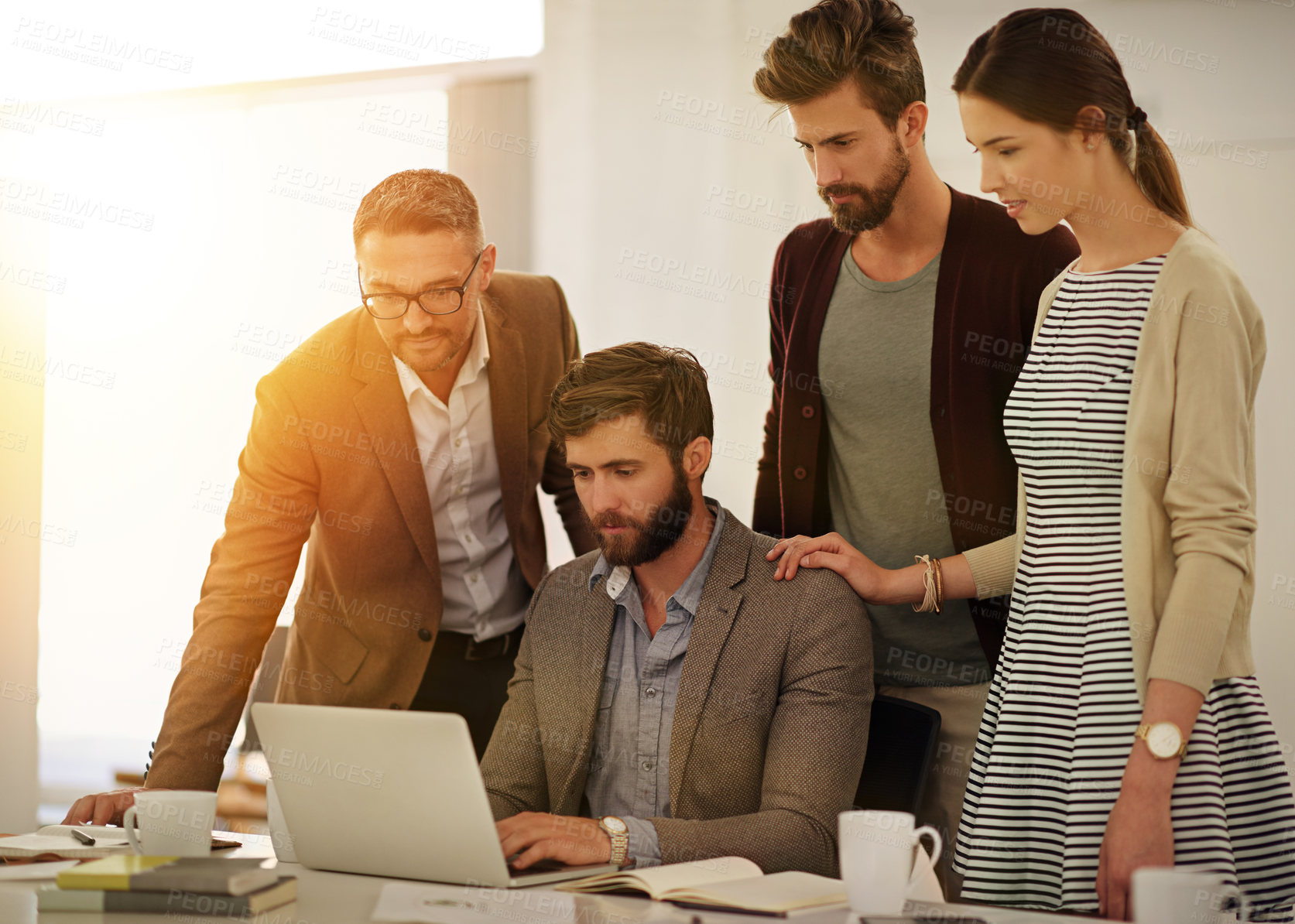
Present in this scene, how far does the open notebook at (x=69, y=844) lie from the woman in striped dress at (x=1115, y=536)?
1.14m

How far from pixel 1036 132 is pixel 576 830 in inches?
44.5

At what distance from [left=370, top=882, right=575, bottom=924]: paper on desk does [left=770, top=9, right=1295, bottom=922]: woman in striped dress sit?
2.14ft

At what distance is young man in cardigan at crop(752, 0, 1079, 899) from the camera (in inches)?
77.5

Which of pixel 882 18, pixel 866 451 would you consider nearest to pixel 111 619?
pixel 866 451

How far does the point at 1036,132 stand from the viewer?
1.59 meters

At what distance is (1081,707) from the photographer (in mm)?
1521

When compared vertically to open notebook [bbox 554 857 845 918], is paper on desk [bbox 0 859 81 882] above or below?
below

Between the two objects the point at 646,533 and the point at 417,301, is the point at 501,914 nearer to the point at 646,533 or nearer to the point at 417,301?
the point at 646,533

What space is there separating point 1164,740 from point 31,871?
138cm

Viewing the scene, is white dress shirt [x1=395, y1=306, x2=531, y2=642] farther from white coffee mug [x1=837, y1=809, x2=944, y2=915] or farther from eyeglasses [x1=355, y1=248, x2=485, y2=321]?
white coffee mug [x1=837, y1=809, x2=944, y2=915]

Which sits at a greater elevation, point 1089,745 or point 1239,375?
point 1239,375

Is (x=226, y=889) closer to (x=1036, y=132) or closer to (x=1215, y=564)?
(x=1215, y=564)

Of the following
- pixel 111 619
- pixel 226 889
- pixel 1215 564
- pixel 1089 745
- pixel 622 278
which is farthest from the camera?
pixel 111 619

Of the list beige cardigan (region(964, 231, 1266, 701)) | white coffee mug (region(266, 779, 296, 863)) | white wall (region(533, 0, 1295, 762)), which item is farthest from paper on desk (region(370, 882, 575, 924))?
white wall (region(533, 0, 1295, 762))
